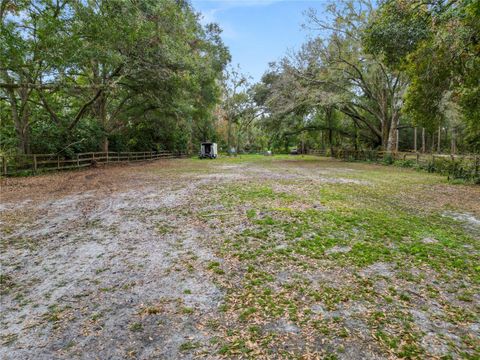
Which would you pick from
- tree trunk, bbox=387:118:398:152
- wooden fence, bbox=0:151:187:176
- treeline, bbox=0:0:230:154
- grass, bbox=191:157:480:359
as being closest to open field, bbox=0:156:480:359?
grass, bbox=191:157:480:359

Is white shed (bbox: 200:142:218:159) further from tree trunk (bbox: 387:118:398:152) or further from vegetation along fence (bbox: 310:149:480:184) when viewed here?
tree trunk (bbox: 387:118:398:152)

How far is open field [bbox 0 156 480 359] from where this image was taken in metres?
2.59

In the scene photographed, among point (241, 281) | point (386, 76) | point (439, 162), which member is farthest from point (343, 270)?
point (386, 76)

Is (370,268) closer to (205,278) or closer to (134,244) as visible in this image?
(205,278)

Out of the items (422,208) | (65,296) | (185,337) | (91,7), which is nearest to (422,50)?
(422,208)

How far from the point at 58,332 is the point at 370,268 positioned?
3.77m

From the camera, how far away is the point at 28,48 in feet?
36.3

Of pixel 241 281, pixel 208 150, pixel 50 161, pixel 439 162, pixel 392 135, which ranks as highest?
pixel 392 135

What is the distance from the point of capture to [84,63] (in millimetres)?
13875

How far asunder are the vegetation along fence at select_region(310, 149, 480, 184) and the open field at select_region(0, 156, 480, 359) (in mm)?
6158

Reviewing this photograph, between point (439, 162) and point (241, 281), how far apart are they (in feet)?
51.2

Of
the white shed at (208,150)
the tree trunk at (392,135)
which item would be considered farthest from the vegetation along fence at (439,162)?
the white shed at (208,150)

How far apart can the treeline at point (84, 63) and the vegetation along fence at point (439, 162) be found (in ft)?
47.0

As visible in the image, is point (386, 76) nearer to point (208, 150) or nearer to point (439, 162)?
point (439, 162)
